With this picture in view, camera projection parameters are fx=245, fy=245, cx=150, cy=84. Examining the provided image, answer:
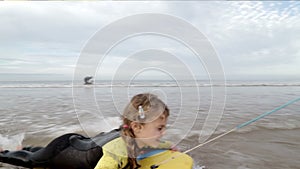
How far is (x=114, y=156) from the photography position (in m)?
1.87

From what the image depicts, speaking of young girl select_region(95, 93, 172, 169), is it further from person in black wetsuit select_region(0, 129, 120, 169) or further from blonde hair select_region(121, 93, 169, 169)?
person in black wetsuit select_region(0, 129, 120, 169)

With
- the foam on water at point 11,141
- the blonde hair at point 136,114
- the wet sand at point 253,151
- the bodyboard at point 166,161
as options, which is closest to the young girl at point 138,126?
the blonde hair at point 136,114

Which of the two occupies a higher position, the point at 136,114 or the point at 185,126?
the point at 136,114

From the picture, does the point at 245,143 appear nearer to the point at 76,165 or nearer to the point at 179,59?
the point at 179,59

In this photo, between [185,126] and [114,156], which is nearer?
[114,156]

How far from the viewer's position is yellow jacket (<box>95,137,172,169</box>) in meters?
1.79

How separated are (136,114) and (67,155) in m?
0.78

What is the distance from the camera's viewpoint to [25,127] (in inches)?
159

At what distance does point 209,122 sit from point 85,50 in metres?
3.10

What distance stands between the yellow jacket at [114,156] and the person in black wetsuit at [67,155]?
0.51 feet

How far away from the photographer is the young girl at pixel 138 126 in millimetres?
2008

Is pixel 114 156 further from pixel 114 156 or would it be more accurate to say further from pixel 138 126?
pixel 138 126

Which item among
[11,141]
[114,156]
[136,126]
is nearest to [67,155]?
[114,156]

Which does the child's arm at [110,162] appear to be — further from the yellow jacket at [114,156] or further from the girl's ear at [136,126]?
the girl's ear at [136,126]
